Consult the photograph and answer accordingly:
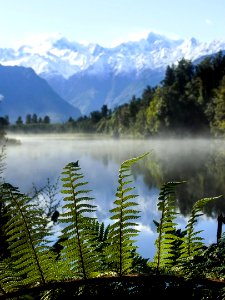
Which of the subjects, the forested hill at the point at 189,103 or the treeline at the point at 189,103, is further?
the forested hill at the point at 189,103

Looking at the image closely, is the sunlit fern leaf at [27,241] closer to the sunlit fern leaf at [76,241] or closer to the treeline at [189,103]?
the sunlit fern leaf at [76,241]

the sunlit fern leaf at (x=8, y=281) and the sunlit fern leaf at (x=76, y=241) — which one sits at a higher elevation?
the sunlit fern leaf at (x=76, y=241)

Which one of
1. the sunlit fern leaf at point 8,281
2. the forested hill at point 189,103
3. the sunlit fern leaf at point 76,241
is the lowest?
the sunlit fern leaf at point 8,281

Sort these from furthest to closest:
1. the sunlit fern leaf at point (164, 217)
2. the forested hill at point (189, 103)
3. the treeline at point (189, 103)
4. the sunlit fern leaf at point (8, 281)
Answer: the forested hill at point (189, 103)
the treeline at point (189, 103)
the sunlit fern leaf at point (164, 217)
the sunlit fern leaf at point (8, 281)

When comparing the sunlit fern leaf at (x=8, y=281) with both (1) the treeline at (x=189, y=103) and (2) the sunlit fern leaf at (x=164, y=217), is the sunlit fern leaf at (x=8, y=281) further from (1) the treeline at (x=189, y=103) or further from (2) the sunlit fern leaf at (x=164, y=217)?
(1) the treeline at (x=189, y=103)

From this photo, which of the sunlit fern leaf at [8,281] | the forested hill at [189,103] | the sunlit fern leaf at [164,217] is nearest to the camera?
the sunlit fern leaf at [8,281]

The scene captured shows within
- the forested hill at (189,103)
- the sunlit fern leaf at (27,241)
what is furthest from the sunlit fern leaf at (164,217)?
the forested hill at (189,103)

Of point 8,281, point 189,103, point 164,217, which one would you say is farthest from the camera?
point 189,103

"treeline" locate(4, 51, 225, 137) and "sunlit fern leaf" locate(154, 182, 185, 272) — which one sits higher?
"treeline" locate(4, 51, 225, 137)

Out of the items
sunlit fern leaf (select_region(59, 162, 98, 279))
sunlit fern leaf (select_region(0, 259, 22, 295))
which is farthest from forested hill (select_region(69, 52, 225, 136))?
sunlit fern leaf (select_region(0, 259, 22, 295))

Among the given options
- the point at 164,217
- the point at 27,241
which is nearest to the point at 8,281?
the point at 27,241

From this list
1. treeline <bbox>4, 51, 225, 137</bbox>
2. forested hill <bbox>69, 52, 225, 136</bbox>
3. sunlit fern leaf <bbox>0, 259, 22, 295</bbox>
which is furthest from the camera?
forested hill <bbox>69, 52, 225, 136</bbox>

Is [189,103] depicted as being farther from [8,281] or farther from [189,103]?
[8,281]

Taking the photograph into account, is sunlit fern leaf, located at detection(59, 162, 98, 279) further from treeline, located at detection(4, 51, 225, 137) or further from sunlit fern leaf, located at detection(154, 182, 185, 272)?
treeline, located at detection(4, 51, 225, 137)
